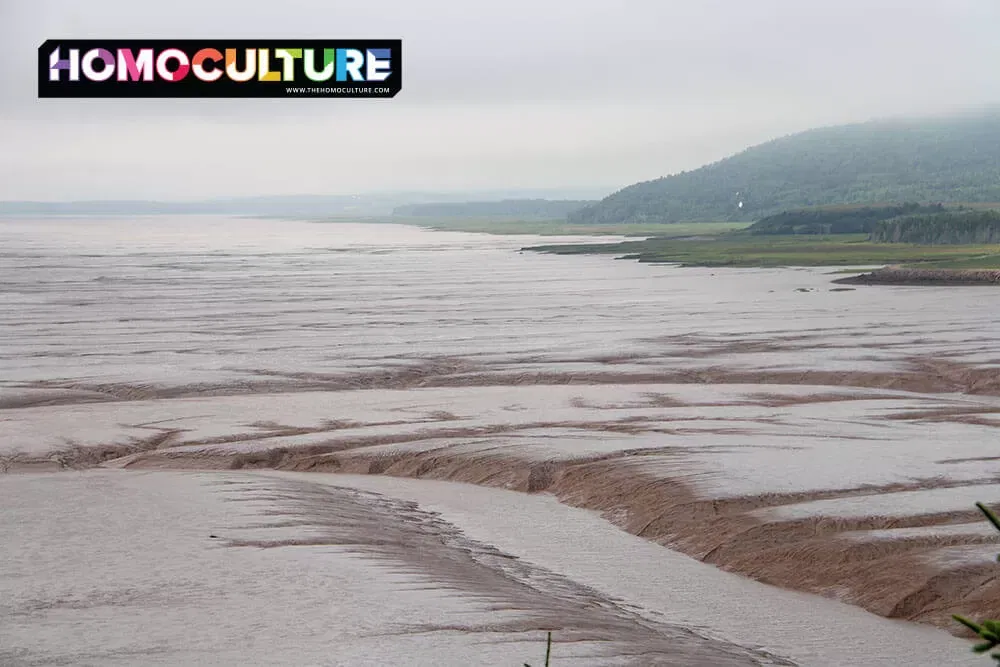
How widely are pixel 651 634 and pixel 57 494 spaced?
8346 mm

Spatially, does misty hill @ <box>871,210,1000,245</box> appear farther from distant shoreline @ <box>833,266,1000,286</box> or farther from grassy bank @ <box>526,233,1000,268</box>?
distant shoreline @ <box>833,266,1000,286</box>

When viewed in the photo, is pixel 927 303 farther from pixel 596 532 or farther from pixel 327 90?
pixel 596 532

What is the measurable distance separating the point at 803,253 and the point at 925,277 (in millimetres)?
31706

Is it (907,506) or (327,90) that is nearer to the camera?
(907,506)

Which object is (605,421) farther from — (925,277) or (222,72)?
(925,277)

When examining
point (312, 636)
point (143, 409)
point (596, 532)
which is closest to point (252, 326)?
point (143, 409)

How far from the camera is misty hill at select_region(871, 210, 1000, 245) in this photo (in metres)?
102

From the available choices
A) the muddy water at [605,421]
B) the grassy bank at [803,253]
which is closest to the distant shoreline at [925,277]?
the grassy bank at [803,253]

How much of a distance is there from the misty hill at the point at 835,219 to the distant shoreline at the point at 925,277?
230ft

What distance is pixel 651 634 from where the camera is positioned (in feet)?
39.0

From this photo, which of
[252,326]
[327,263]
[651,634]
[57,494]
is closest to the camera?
[651,634]

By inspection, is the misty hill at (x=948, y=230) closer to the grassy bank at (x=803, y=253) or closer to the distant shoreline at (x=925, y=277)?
the grassy bank at (x=803, y=253)

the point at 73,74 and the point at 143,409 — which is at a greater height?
the point at 73,74

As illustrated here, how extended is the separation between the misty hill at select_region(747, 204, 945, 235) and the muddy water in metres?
86.1
